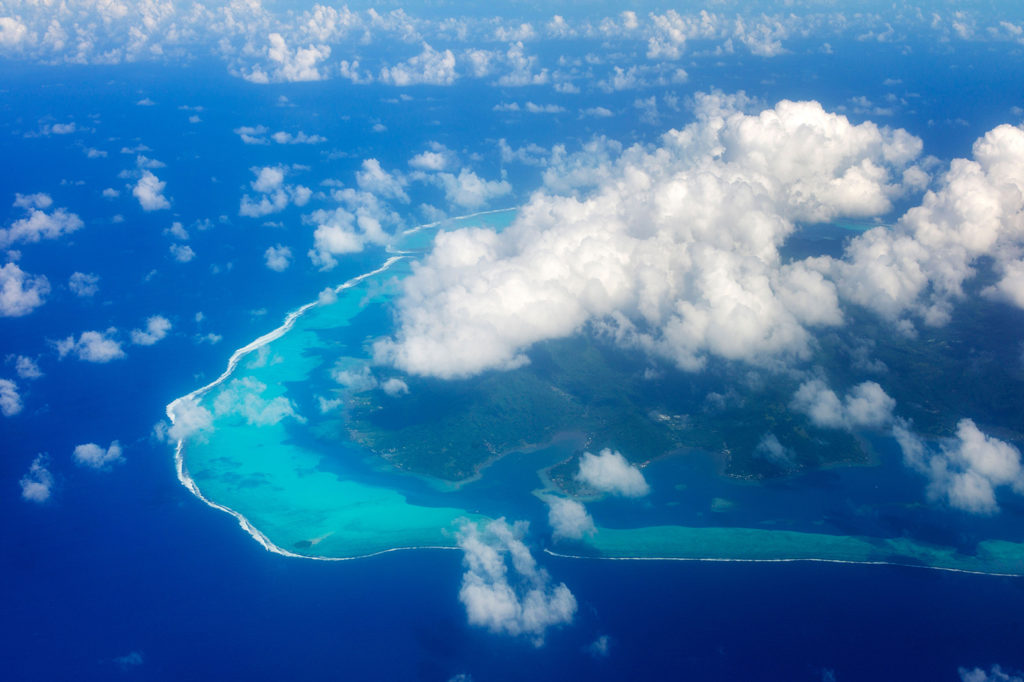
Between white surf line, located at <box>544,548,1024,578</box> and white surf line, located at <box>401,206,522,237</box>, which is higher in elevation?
white surf line, located at <box>401,206,522,237</box>

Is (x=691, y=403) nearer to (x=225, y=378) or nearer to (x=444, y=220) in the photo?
(x=225, y=378)

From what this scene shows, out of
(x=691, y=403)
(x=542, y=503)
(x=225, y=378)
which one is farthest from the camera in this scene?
(x=225, y=378)

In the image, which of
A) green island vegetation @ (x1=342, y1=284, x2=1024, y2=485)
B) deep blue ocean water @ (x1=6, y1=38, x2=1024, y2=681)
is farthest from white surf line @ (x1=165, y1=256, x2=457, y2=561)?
green island vegetation @ (x1=342, y1=284, x2=1024, y2=485)

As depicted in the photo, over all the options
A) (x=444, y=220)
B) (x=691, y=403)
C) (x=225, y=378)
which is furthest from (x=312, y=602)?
(x=444, y=220)

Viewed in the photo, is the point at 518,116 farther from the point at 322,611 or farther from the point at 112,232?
the point at 322,611

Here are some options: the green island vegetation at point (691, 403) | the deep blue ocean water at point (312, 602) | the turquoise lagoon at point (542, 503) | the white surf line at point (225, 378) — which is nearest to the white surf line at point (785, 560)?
the turquoise lagoon at point (542, 503)

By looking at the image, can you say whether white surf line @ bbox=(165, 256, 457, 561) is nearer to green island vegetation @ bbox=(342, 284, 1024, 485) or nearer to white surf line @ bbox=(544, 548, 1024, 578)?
white surf line @ bbox=(544, 548, 1024, 578)

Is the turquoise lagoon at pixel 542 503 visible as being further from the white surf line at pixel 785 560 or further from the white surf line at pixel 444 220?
the white surf line at pixel 444 220
